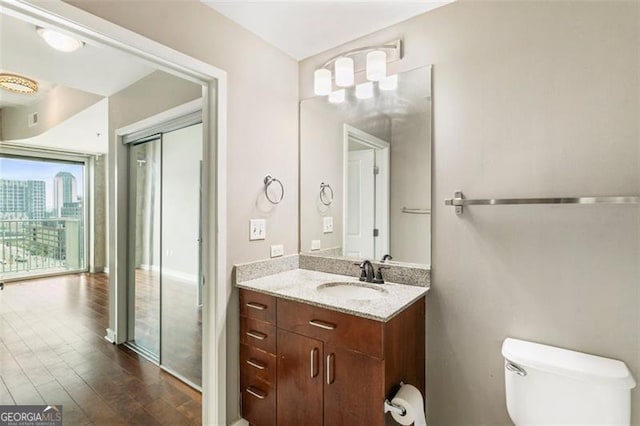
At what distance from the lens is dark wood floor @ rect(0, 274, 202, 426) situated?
74.7 inches

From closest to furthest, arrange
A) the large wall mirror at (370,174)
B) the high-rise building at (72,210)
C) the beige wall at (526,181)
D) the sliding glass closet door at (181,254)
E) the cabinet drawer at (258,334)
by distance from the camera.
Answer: the beige wall at (526,181) < the cabinet drawer at (258,334) < the large wall mirror at (370,174) < the sliding glass closet door at (181,254) < the high-rise building at (72,210)

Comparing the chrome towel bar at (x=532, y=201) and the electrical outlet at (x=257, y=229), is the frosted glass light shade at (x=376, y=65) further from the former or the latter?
the electrical outlet at (x=257, y=229)

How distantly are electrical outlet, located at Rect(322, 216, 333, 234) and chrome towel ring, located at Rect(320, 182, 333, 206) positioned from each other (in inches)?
4.1

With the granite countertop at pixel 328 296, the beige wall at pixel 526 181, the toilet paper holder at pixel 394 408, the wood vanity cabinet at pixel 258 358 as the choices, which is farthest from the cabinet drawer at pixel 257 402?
the beige wall at pixel 526 181

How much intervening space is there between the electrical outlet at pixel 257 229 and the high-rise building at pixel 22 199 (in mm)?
5441

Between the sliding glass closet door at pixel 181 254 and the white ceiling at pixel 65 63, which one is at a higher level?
the white ceiling at pixel 65 63

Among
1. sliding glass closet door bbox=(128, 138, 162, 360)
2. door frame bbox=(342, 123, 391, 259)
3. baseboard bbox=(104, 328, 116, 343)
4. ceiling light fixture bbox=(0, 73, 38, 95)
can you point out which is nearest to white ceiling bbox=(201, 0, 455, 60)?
door frame bbox=(342, 123, 391, 259)

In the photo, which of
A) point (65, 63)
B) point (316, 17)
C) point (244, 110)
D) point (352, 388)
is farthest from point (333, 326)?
point (65, 63)

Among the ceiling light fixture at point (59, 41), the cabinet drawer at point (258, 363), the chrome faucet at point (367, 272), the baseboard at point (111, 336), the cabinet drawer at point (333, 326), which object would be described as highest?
the ceiling light fixture at point (59, 41)

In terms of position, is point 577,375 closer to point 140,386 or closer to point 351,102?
point 351,102

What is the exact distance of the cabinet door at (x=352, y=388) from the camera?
1230 millimetres

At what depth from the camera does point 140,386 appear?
7.09ft

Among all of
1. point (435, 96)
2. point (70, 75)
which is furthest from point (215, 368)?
point (70, 75)
